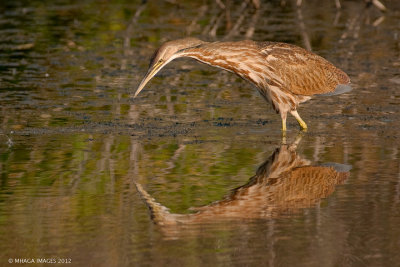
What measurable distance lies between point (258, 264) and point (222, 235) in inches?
25.1

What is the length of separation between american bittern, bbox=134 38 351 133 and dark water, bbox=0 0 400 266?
34 centimetres

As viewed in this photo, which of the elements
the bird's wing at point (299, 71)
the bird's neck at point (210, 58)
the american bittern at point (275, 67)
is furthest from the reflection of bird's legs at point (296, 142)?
the bird's neck at point (210, 58)

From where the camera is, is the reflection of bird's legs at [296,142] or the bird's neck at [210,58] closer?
the reflection of bird's legs at [296,142]

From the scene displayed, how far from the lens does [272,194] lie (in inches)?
275

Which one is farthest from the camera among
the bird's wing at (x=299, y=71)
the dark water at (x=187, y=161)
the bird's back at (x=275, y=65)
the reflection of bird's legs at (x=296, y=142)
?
the bird's wing at (x=299, y=71)

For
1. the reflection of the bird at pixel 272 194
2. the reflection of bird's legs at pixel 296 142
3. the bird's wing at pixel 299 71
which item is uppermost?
the bird's wing at pixel 299 71

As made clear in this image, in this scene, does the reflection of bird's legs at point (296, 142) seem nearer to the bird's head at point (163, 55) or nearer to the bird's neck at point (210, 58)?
the bird's neck at point (210, 58)

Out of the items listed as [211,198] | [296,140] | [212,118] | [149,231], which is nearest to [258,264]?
[149,231]

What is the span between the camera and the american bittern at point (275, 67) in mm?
9266

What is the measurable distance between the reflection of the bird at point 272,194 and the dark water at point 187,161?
2 centimetres

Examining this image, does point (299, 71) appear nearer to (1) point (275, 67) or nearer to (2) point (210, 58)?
(1) point (275, 67)

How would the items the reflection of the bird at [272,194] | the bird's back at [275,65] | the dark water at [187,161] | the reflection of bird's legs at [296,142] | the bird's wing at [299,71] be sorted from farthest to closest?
the bird's wing at [299,71] → the bird's back at [275,65] → the reflection of bird's legs at [296,142] → the reflection of the bird at [272,194] → the dark water at [187,161]

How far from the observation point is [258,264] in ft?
17.6

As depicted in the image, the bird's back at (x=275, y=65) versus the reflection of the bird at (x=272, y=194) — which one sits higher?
the bird's back at (x=275, y=65)
